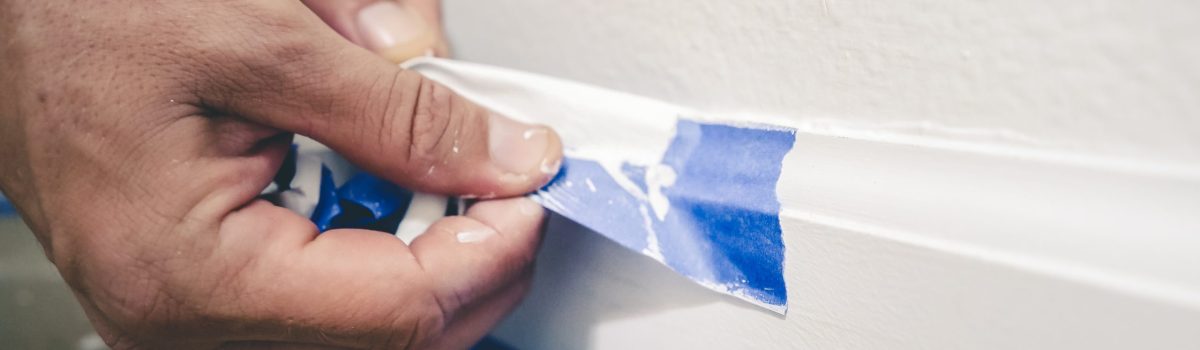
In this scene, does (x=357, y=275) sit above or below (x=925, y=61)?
below

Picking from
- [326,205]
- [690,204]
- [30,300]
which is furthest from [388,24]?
[30,300]

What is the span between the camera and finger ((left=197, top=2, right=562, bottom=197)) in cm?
32

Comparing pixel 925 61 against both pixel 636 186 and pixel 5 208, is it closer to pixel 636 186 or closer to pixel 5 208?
pixel 636 186

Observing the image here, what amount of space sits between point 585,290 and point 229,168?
0.69ft

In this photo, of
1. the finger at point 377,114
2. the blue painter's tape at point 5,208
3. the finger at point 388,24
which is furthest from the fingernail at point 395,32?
the blue painter's tape at point 5,208

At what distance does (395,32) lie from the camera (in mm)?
463

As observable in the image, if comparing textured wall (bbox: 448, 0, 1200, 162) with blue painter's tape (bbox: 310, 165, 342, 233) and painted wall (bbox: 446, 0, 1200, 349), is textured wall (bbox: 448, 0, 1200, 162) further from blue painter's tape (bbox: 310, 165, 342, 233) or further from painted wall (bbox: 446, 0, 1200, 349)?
blue painter's tape (bbox: 310, 165, 342, 233)

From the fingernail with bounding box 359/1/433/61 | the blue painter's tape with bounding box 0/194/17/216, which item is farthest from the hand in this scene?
the blue painter's tape with bounding box 0/194/17/216

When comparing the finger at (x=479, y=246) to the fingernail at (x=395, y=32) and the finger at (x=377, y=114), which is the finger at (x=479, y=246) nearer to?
the finger at (x=377, y=114)

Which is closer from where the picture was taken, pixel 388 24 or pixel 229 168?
pixel 229 168

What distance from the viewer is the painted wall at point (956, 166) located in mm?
233

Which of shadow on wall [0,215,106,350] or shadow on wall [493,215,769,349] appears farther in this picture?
shadow on wall [0,215,106,350]

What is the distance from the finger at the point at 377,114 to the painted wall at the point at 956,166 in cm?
9

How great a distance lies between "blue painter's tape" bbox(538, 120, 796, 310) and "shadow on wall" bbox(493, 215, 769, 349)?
21mm
